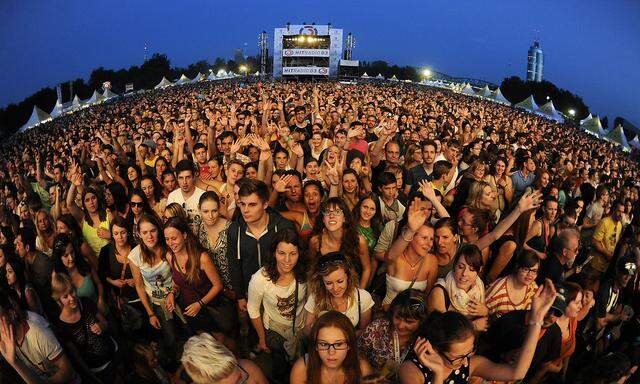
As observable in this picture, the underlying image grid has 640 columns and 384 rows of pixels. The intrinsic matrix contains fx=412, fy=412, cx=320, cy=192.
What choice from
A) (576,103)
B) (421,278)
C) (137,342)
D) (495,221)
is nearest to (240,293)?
(137,342)

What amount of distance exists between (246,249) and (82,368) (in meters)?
1.45

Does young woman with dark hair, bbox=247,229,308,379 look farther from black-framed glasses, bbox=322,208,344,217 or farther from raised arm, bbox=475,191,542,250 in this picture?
raised arm, bbox=475,191,542,250

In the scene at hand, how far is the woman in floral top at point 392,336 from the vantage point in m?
2.48

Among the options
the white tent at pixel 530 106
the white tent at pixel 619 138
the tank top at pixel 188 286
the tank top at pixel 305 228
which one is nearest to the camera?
the tank top at pixel 188 286

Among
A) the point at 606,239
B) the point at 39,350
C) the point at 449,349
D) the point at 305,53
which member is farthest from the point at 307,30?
the point at 449,349

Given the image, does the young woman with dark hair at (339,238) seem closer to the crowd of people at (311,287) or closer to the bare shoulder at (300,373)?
the crowd of people at (311,287)

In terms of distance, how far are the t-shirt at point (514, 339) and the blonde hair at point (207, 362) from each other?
163cm

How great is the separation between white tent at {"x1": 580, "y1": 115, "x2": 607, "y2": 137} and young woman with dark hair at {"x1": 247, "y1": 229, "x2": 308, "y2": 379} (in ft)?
93.2

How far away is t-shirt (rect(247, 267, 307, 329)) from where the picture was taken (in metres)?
2.90

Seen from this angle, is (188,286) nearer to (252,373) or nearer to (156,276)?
(156,276)

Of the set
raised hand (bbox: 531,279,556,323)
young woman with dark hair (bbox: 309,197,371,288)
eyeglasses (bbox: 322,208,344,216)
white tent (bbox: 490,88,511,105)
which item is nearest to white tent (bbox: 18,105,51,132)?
young woman with dark hair (bbox: 309,197,371,288)

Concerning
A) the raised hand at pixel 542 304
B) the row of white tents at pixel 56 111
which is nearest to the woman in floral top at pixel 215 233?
the raised hand at pixel 542 304

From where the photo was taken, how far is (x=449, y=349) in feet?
6.90

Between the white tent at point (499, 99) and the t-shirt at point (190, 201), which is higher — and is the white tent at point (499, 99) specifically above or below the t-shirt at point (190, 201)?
above
